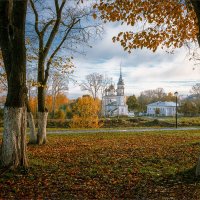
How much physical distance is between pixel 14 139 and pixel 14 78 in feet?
5.83

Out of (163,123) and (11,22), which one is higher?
(11,22)

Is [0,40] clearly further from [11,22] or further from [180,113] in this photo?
[180,113]

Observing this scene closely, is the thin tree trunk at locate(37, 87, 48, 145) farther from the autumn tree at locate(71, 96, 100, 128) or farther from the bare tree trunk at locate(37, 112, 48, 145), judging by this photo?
the autumn tree at locate(71, 96, 100, 128)

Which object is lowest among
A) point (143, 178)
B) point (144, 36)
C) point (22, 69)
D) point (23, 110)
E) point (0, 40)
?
point (143, 178)

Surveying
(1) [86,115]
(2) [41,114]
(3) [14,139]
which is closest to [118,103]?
(1) [86,115]

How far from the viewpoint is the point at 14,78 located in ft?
25.9

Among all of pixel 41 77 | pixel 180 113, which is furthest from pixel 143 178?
pixel 180 113

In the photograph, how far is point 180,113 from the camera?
3105 inches

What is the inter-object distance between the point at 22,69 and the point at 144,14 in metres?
4.68

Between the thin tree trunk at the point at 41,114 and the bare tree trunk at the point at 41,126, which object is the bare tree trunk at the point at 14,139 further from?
the bare tree trunk at the point at 41,126

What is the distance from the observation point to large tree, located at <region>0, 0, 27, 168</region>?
25.8 feet

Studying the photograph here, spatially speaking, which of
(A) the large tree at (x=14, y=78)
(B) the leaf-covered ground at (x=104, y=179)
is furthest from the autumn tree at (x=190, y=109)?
(A) the large tree at (x=14, y=78)

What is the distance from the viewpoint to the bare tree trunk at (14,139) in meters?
7.90

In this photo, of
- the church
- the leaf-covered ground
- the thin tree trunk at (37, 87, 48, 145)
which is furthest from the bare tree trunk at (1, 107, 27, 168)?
the church
